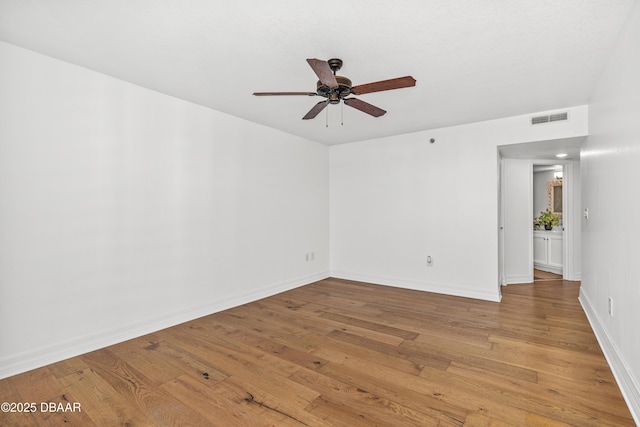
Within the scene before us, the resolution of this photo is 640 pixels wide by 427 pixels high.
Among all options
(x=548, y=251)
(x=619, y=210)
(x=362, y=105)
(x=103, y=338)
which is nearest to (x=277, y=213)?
Answer: (x=362, y=105)

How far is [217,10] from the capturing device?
1962 mm

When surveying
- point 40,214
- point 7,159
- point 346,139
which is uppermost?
point 346,139

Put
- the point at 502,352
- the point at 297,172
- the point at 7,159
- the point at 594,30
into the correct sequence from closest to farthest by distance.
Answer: the point at 594,30 → the point at 7,159 → the point at 502,352 → the point at 297,172

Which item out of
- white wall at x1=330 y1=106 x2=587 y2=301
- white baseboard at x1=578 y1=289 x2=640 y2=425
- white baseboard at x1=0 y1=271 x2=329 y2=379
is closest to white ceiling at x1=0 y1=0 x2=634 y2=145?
white wall at x1=330 y1=106 x2=587 y2=301

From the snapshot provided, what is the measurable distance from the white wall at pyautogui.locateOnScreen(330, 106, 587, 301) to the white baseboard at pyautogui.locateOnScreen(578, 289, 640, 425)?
4.36ft

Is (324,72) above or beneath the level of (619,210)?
above

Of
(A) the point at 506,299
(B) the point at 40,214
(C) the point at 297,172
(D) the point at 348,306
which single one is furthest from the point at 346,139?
(B) the point at 40,214

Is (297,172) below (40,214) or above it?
above

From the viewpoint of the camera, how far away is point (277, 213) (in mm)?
4746

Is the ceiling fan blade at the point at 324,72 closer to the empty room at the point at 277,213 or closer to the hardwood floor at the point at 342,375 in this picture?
the empty room at the point at 277,213

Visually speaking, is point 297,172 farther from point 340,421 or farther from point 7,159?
point 340,421

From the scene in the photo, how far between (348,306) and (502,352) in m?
1.80

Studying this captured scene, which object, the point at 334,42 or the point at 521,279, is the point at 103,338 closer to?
the point at 334,42

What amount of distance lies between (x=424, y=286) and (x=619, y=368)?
105 inches
